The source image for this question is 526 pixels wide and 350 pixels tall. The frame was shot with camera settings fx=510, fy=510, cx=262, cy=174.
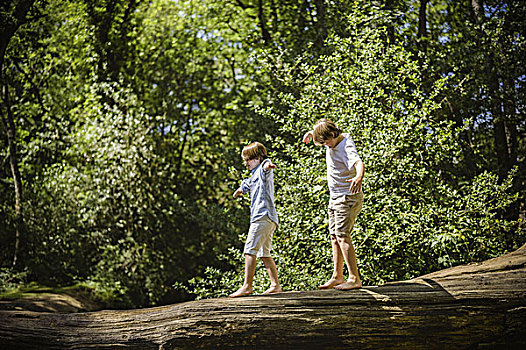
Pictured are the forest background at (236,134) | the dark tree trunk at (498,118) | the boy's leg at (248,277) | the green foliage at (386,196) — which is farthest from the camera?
the dark tree trunk at (498,118)

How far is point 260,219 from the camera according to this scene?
5.31 metres

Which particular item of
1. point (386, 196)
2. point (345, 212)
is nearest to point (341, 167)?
point (345, 212)

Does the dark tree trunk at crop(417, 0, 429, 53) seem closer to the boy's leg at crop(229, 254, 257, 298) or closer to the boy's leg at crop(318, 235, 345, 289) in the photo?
the boy's leg at crop(318, 235, 345, 289)

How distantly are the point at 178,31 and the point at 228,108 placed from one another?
3.13 m

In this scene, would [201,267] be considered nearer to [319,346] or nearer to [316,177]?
[316,177]

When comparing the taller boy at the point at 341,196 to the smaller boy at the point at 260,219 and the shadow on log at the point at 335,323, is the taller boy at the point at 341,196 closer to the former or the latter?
the shadow on log at the point at 335,323

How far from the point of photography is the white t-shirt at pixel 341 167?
16.4 ft

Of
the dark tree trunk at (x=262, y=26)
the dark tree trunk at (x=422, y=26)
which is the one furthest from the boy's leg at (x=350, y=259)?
the dark tree trunk at (x=262, y=26)

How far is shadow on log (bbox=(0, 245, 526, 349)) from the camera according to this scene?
4.61m

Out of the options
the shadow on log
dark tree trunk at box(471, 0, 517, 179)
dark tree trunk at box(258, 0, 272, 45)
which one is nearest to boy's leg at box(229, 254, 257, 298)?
the shadow on log

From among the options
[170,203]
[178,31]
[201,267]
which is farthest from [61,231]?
[178,31]

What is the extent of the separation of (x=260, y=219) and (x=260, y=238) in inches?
7.9

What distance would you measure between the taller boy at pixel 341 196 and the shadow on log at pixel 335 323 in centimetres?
34

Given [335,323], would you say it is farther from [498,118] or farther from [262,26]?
[262,26]
